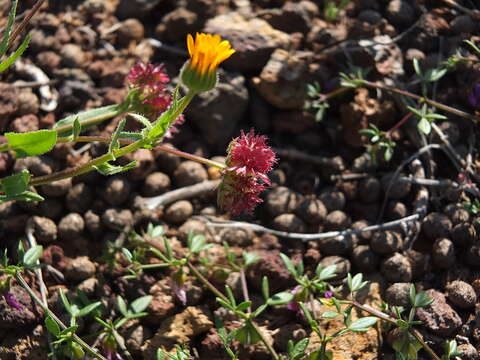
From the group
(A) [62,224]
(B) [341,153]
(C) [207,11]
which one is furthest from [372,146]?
(A) [62,224]

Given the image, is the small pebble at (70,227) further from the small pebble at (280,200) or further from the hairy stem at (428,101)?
the hairy stem at (428,101)

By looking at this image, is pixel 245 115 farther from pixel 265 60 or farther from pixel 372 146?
pixel 372 146

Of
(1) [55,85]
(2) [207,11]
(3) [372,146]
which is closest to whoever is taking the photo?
(3) [372,146]

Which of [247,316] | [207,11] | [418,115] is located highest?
[207,11]

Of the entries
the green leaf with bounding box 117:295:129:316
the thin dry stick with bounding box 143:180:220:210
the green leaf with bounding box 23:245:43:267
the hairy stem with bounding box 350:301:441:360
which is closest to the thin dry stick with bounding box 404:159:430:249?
the hairy stem with bounding box 350:301:441:360

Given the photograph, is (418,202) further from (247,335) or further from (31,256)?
(31,256)

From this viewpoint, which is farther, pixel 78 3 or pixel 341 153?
pixel 78 3
